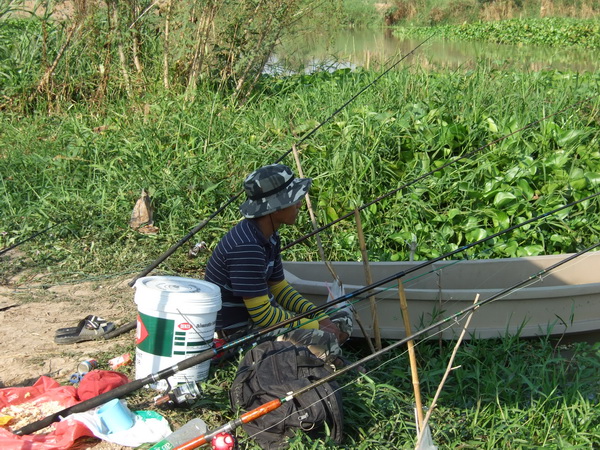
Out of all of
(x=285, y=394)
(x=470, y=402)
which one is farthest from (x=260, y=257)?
(x=470, y=402)

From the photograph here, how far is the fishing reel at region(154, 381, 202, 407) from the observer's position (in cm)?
309

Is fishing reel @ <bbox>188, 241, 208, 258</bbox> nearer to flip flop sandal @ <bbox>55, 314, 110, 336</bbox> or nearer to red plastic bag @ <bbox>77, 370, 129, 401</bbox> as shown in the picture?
flip flop sandal @ <bbox>55, 314, 110, 336</bbox>

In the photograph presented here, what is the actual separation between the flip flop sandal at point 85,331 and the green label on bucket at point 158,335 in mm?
879

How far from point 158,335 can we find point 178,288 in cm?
22

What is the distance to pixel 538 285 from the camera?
14.9ft

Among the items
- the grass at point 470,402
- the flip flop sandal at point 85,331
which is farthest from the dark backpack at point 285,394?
the flip flop sandal at point 85,331

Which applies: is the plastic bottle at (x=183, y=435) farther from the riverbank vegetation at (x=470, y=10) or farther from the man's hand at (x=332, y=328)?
the riverbank vegetation at (x=470, y=10)

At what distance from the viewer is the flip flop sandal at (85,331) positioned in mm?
3852

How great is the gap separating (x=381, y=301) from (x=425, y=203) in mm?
1463

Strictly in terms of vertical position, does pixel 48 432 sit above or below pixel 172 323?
below

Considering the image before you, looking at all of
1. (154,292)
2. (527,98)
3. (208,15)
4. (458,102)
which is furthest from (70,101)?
(154,292)

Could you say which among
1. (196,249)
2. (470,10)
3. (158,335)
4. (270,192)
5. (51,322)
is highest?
(270,192)

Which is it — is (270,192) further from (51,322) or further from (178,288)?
(51,322)

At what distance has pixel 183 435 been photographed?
9.45ft
